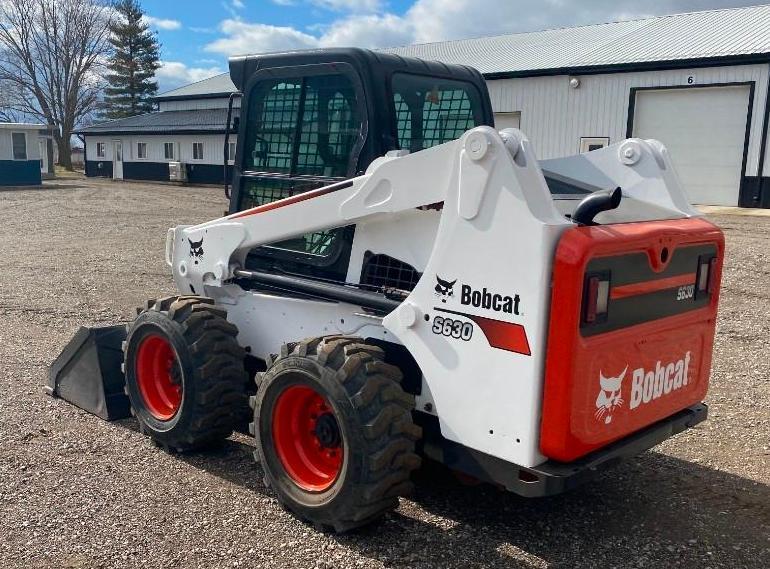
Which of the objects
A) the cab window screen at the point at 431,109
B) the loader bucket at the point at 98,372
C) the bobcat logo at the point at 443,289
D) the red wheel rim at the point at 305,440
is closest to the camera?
the bobcat logo at the point at 443,289

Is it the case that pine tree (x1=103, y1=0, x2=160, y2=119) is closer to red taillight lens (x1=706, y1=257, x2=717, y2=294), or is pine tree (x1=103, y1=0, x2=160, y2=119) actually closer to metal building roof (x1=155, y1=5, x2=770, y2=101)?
metal building roof (x1=155, y1=5, x2=770, y2=101)

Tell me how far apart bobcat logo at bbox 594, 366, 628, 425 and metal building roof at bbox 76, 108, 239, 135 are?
3515 cm

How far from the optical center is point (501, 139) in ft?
10.3

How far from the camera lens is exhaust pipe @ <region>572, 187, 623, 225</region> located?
3139 mm

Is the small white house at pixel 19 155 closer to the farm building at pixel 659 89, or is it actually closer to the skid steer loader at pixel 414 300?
the farm building at pixel 659 89

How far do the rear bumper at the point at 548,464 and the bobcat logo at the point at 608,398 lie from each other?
8.2 inches

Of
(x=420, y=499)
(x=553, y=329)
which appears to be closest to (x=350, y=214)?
→ (x=553, y=329)

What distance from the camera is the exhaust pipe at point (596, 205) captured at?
3.14 m

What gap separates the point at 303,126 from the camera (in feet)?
14.6

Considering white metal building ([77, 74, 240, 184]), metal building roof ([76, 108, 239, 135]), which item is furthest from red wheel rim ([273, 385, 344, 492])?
metal building roof ([76, 108, 239, 135])

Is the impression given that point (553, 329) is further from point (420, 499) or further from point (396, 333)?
point (420, 499)

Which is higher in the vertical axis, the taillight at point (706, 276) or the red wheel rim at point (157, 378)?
the taillight at point (706, 276)

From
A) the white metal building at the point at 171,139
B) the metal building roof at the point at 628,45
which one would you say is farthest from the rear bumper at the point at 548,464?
the white metal building at the point at 171,139

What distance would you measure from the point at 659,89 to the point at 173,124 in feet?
89.1
